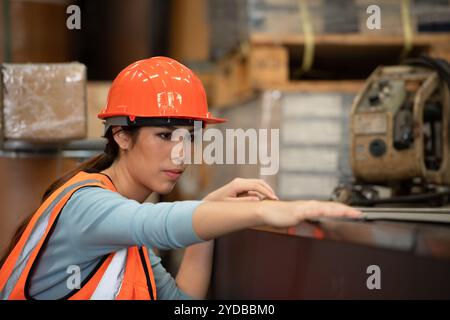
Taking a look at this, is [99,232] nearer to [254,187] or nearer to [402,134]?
[254,187]

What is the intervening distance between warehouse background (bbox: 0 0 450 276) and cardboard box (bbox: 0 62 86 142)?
118mm

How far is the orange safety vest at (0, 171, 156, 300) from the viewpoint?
150cm

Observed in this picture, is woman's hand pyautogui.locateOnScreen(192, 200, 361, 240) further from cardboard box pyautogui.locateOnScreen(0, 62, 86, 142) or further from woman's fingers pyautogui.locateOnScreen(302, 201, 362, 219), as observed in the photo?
cardboard box pyautogui.locateOnScreen(0, 62, 86, 142)

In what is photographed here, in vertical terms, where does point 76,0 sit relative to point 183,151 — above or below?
above

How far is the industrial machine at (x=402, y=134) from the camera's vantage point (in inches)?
98.3

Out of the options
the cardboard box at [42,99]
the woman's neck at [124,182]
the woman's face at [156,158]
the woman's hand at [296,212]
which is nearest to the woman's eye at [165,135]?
the woman's face at [156,158]

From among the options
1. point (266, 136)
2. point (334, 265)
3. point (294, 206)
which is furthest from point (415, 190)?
point (294, 206)

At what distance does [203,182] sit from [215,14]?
1.01 meters

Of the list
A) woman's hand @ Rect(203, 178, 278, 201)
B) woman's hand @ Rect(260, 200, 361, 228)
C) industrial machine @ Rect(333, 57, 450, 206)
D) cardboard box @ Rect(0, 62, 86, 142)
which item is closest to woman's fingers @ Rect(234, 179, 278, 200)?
woman's hand @ Rect(203, 178, 278, 201)

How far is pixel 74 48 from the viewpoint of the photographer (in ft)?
15.4

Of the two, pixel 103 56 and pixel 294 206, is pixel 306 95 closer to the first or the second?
pixel 294 206

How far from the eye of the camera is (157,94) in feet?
5.23

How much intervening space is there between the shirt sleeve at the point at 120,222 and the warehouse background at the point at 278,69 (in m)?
1.07

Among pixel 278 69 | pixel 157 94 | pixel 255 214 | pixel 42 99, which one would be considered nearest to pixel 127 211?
pixel 255 214
